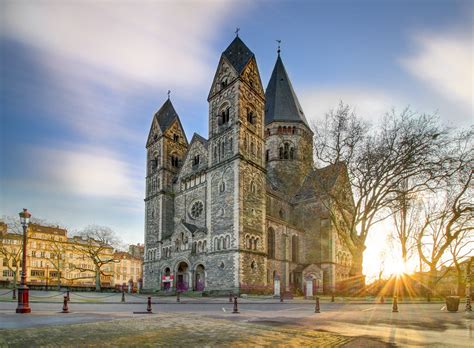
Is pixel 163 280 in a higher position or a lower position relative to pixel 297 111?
lower

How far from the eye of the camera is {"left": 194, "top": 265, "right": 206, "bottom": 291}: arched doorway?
38.5 metres

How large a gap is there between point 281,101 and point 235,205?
25.7 metres

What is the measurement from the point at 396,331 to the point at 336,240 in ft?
124

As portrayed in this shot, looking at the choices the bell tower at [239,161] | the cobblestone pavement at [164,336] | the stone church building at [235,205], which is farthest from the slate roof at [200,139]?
the cobblestone pavement at [164,336]

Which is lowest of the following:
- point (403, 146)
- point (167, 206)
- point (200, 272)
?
point (200, 272)

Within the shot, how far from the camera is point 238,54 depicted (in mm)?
41469

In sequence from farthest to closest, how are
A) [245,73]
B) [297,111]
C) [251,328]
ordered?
[297,111]
[245,73]
[251,328]

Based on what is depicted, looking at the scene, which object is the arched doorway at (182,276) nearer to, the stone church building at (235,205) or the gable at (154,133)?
the stone church building at (235,205)

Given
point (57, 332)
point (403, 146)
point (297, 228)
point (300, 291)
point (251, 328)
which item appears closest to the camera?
point (57, 332)

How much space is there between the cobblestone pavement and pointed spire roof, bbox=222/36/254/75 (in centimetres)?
3248

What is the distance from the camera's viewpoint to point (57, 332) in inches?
342

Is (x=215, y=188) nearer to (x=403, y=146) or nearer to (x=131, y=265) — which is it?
(x=403, y=146)

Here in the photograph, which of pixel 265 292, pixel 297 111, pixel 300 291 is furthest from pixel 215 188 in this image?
pixel 297 111

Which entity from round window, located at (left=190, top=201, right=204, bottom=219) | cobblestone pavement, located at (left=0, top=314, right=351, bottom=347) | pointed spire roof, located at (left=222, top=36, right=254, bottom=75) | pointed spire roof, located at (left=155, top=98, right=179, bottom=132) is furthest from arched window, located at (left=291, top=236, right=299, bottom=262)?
cobblestone pavement, located at (left=0, top=314, right=351, bottom=347)
